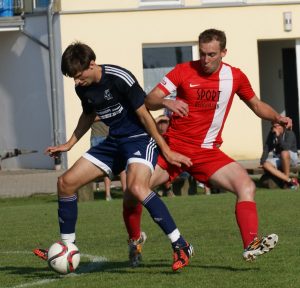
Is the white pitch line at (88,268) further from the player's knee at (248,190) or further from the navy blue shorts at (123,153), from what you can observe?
the player's knee at (248,190)

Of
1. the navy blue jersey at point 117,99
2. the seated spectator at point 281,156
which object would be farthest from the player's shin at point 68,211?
the seated spectator at point 281,156

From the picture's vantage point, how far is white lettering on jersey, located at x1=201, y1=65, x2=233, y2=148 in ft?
33.4

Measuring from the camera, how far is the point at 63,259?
32.7 ft

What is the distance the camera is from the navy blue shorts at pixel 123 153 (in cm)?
1013

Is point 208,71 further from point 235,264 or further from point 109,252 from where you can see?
point 109,252

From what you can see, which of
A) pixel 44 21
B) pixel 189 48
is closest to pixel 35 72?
pixel 44 21

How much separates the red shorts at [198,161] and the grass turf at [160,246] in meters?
0.81

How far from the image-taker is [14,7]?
2934 centimetres

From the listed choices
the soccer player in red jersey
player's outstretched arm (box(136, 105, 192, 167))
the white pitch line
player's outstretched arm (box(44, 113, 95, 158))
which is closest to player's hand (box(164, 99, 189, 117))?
the soccer player in red jersey

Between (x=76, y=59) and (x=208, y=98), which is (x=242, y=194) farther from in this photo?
(x=76, y=59)

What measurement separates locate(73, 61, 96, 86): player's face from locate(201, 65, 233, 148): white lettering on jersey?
3.53ft

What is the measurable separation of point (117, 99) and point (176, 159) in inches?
28.0

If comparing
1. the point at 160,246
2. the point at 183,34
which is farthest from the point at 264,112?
the point at 183,34

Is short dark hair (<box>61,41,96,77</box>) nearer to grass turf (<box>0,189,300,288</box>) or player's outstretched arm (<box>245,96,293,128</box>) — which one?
player's outstretched arm (<box>245,96,293,128</box>)
